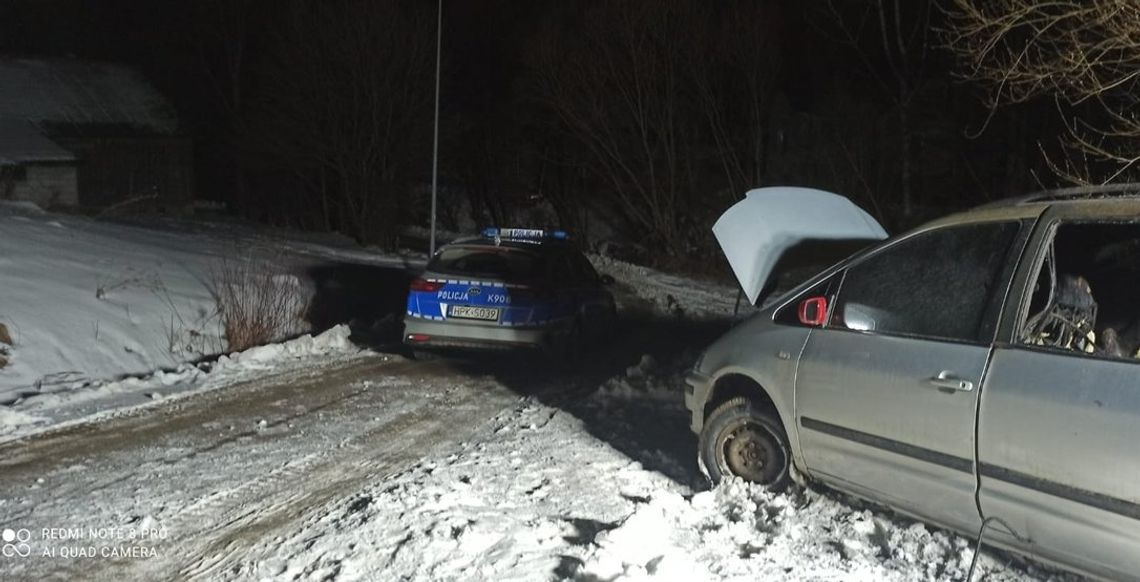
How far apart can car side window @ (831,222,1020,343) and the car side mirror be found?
0.29ft

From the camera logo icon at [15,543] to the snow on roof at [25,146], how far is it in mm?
36168

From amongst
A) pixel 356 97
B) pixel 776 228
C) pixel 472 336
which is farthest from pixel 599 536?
pixel 356 97

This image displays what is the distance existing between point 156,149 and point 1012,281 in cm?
4721

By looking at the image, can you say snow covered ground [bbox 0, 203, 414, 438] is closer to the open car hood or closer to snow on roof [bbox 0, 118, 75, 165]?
the open car hood

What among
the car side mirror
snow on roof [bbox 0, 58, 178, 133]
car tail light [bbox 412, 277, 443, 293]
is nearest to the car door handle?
the car side mirror

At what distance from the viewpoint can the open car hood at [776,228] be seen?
22.2ft

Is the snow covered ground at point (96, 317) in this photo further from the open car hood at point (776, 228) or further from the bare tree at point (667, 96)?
the bare tree at point (667, 96)

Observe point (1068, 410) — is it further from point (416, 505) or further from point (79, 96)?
point (79, 96)

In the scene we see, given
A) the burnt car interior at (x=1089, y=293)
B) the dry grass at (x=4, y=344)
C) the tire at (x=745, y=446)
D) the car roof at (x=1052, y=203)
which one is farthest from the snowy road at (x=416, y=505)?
the dry grass at (x=4, y=344)

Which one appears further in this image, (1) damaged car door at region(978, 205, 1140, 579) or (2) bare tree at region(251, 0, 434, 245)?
(2) bare tree at region(251, 0, 434, 245)

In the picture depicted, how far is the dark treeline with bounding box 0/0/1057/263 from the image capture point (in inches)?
1154

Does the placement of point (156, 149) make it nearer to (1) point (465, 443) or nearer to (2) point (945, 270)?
(1) point (465, 443)

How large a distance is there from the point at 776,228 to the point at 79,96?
45.1 metres

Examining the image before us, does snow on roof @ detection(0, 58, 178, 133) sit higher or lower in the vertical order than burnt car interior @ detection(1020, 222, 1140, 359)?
higher
